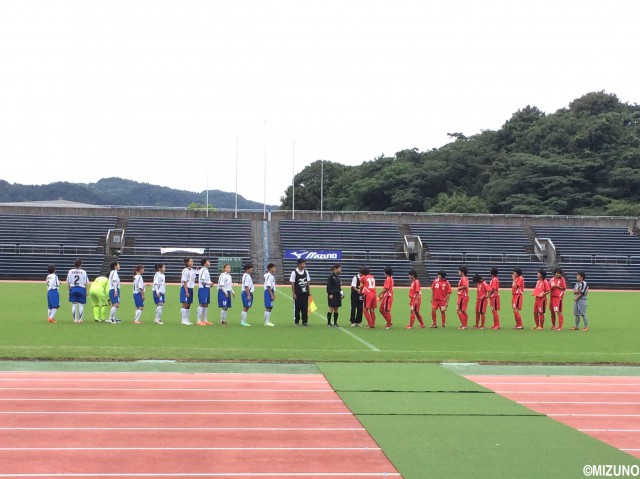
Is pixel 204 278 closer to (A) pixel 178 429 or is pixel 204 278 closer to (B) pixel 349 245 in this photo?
(A) pixel 178 429

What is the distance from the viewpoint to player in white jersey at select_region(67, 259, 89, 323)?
19.2 meters

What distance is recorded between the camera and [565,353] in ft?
48.9

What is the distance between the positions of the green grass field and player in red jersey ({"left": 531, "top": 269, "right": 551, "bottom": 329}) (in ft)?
2.27

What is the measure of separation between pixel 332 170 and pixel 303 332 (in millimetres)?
75401

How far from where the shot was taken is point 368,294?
19.8 metres

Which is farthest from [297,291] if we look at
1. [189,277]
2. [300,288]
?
[189,277]

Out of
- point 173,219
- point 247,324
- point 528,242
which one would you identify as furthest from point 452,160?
point 247,324

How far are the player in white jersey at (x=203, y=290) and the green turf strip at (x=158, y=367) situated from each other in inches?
253

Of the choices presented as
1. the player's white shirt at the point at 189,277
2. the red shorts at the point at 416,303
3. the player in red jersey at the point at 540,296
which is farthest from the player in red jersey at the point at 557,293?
the player's white shirt at the point at 189,277

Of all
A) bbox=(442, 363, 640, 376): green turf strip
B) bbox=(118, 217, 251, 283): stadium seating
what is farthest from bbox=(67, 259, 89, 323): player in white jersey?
bbox=(118, 217, 251, 283): stadium seating

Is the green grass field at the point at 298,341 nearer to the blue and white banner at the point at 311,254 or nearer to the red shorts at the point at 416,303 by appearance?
the red shorts at the point at 416,303

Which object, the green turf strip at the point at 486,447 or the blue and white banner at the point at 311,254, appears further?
the blue and white banner at the point at 311,254

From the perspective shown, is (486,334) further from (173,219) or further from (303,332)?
(173,219)

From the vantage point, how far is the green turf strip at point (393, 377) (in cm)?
1079
